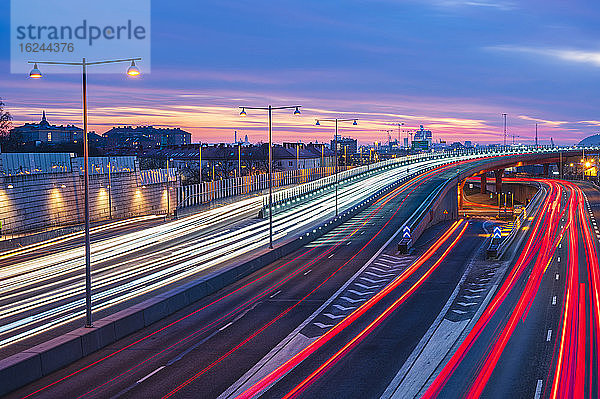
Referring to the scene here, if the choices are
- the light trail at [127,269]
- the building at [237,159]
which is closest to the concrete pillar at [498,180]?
the building at [237,159]

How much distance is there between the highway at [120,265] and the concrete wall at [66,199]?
26.5 ft

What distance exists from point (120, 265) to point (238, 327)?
19.2 meters

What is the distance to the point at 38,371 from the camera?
20.4 m

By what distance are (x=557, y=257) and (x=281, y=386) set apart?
113 ft

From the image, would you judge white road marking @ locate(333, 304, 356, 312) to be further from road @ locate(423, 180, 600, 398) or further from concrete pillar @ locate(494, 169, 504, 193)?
concrete pillar @ locate(494, 169, 504, 193)

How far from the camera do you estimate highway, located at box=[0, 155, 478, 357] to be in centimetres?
2856

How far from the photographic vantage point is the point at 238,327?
89.1 feet

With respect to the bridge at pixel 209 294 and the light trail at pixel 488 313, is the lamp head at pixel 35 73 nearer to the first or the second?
the bridge at pixel 209 294

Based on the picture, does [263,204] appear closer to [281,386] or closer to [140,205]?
[140,205]

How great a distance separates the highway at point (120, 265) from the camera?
1125 inches

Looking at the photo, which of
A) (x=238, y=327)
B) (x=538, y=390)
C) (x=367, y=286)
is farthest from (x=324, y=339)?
(x=367, y=286)

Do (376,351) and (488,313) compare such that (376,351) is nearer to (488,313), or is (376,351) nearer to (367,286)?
(488,313)

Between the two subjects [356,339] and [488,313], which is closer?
[356,339]

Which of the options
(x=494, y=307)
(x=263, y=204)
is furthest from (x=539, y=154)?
(x=494, y=307)
